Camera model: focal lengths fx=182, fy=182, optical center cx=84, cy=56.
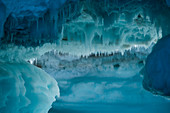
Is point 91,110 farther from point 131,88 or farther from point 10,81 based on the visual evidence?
point 10,81

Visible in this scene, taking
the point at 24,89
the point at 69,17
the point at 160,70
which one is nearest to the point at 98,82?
the point at 24,89

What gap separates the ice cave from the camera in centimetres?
427

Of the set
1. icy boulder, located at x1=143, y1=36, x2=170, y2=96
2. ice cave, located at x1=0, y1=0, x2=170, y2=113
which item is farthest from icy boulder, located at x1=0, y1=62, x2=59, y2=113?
icy boulder, located at x1=143, y1=36, x2=170, y2=96

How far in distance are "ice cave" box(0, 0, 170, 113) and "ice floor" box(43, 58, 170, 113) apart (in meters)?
0.14

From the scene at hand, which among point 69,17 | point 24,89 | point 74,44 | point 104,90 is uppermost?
point 69,17

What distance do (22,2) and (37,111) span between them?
14.5ft

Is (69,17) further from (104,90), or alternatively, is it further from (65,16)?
(104,90)

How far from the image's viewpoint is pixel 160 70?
3471 mm

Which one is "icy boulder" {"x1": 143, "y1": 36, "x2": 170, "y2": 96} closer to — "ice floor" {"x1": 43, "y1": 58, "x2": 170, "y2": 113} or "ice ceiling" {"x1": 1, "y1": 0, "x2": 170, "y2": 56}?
"ice ceiling" {"x1": 1, "y1": 0, "x2": 170, "y2": 56}

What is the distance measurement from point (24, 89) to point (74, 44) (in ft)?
8.83

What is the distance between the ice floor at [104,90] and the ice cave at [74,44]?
0.14 metres

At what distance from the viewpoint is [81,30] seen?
6762mm

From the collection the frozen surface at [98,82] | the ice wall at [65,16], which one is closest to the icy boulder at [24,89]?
the ice wall at [65,16]

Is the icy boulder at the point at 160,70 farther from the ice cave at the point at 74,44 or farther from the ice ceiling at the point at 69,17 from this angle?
the ice ceiling at the point at 69,17
